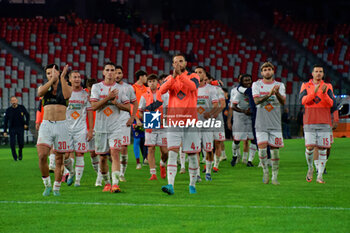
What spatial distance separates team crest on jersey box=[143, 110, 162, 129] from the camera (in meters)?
13.5

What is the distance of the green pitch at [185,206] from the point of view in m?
7.42

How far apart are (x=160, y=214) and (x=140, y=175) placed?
5842mm

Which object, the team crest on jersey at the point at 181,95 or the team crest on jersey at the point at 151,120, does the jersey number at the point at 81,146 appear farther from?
the team crest on jersey at the point at 181,95

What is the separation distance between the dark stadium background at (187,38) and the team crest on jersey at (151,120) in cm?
1793

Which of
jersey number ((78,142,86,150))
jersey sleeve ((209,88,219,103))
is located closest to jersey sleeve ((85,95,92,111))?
jersey number ((78,142,86,150))

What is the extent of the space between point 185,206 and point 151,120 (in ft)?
16.1

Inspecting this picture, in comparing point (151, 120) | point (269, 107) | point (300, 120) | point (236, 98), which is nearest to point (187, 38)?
point (300, 120)

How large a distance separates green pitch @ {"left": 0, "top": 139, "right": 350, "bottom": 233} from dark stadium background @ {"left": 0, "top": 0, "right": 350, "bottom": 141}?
784 inches

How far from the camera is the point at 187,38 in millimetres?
37500

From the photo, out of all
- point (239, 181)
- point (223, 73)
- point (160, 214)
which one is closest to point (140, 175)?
point (239, 181)

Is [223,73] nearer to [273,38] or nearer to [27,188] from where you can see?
[273,38]

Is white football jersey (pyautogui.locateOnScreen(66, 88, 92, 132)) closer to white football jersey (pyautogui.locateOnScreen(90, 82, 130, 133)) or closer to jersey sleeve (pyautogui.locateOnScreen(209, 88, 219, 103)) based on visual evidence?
white football jersey (pyautogui.locateOnScreen(90, 82, 130, 133))

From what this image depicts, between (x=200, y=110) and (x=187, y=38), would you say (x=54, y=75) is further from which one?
(x=187, y=38)

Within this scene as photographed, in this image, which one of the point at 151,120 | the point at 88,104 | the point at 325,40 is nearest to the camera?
the point at 88,104
